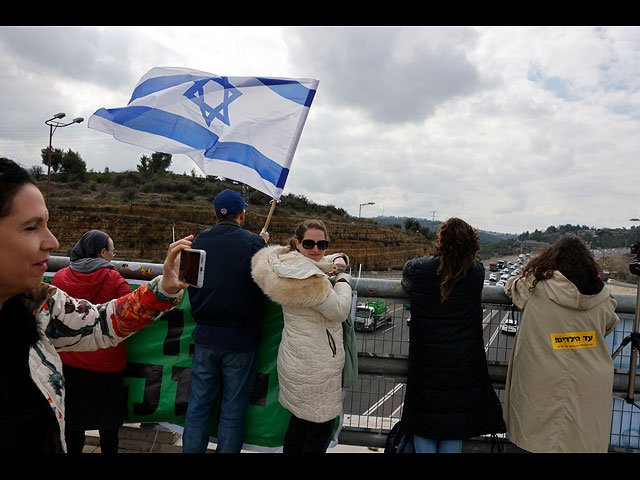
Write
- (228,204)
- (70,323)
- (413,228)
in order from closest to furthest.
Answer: (70,323) < (228,204) < (413,228)

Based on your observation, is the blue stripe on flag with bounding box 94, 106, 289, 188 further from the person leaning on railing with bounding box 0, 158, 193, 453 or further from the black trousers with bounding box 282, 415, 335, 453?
the person leaning on railing with bounding box 0, 158, 193, 453

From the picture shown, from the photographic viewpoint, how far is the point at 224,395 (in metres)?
2.80

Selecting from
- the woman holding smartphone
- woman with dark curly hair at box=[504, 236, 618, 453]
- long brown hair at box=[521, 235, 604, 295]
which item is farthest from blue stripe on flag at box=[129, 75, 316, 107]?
woman with dark curly hair at box=[504, 236, 618, 453]

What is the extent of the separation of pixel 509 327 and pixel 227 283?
2.22 metres

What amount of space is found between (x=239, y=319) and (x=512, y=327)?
2139 millimetres

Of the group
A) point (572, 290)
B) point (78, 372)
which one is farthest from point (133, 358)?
point (572, 290)

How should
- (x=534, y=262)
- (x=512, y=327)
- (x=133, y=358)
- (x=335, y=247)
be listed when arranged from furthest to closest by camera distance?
(x=335, y=247) < (x=133, y=358) < (x=512, y=327) < (x=534, y=262)

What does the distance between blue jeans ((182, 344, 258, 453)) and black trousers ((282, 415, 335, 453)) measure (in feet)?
1.33

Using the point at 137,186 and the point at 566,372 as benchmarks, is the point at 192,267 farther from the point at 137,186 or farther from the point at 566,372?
the point at 137,186

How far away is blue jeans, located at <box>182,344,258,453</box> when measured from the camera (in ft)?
9.02

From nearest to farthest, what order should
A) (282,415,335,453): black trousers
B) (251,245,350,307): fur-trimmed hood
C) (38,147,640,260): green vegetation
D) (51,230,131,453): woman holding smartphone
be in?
(251,245,350,307): fur-trimmed hood, (282,415,335,453): black trousers, (51,230,131,453): woman holding smartphone, (38,147,640,260): green vegetation

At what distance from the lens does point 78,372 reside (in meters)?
2.88

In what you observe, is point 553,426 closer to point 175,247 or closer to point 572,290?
point 572,290

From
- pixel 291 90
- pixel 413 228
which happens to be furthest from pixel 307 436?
pixel 413 228
